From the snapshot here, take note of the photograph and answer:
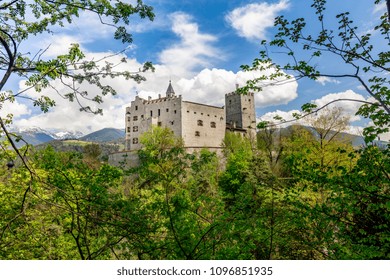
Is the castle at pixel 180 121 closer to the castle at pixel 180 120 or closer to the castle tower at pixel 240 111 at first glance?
the castle at pixel 180 120

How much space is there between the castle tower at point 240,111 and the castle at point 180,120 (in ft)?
9.74

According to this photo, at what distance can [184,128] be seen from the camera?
56.1m

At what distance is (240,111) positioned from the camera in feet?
218

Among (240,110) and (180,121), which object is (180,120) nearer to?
(180,121)

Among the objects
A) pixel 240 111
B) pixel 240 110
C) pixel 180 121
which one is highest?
pixel 240 110

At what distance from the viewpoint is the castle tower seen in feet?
216

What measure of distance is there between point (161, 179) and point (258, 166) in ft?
60.7

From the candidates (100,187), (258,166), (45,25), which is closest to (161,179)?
(100,187)

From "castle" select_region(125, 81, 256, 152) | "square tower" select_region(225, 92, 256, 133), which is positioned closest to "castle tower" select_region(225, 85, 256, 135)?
"square tower" select_region(225, 92, 256, 133)

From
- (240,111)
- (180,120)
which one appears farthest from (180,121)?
(240,111)

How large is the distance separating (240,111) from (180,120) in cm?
1637

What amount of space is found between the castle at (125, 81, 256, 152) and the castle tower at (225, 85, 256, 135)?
2969 mm

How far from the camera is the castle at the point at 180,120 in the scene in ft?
185

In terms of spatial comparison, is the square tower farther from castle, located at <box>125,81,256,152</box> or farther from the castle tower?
castle, located at <box>125,81,256,152</box>
